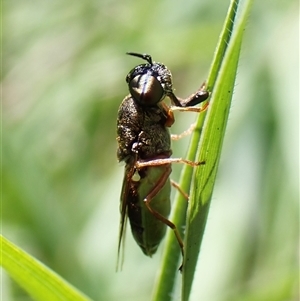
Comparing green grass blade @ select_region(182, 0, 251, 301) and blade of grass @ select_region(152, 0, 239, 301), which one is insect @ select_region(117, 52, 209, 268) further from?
green grass blade @ select_region(182, 0, 251, 301)

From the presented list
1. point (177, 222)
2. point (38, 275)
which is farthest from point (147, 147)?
point (38, 275)

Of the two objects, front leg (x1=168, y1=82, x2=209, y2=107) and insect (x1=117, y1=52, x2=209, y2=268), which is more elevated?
front leg (x1=168, y1=82, x2=209, y2=107)

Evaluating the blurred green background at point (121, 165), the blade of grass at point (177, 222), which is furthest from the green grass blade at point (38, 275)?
the blurred green background at point (121, 165)

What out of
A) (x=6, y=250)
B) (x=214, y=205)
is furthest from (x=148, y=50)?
(x=6, y=250)

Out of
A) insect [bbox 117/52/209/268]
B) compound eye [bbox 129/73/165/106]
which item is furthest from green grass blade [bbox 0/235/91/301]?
compound eye [bbox 129/73/165/106]

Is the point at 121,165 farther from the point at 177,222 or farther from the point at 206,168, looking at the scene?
the point at 206,168

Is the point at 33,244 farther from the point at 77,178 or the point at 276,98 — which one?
the point at 276,98
